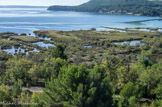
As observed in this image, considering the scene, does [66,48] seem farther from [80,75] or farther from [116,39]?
[80,75]

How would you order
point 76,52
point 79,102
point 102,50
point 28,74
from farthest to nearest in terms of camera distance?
point 102,50, point 76,52, point 28,74, point 79,102

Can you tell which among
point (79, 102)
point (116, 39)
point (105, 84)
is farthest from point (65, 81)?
point (116, 39)

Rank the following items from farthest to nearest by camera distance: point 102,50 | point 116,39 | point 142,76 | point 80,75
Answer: point 116,39
point 102,50
point 142,76
point 80,75

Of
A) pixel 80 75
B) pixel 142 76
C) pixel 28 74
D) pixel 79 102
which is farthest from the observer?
pixel 28 74

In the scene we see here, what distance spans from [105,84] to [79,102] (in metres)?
3.09

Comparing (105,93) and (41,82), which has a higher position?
(105,93)

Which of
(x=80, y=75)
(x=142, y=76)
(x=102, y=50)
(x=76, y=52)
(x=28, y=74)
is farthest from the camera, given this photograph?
(x=102, y=50)

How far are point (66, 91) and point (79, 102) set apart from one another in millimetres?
1646

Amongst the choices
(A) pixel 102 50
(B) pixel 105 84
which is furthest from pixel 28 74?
(A) pixel 102 50

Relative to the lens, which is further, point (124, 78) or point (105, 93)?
point (124, 78)

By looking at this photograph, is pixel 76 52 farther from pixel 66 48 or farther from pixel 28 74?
pixel 28 74

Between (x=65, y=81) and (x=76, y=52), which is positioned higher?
(x=65, y=81)

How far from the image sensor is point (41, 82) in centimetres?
2906

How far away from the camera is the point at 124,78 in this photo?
2658 centimetres
